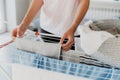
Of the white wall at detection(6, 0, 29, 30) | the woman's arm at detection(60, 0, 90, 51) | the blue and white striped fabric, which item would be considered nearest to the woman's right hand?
the blue and white striped fabric

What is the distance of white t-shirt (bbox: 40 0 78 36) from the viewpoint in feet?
3.51

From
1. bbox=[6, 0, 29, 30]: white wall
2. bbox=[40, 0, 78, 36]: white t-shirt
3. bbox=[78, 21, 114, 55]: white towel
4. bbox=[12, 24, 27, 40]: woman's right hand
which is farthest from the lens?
bbox=[6, 0, 29, 30]: white wall

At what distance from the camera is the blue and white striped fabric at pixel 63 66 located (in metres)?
0.71

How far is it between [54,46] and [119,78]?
9.8 inches

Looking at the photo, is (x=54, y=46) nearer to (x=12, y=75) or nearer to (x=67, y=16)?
(x=12, y=75)

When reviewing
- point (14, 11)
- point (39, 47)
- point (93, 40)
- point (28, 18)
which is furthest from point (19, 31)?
point (14, 11)

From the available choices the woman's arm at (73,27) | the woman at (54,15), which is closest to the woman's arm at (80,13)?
the woman's arm at (73,27)

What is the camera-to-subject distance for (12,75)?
0.86 metres

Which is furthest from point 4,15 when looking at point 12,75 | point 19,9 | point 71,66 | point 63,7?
point 71,66

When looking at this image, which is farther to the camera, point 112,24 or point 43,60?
point 112,24

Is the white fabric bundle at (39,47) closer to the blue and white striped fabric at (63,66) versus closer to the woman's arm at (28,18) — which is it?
the blue and white striped fabric at (63,66)

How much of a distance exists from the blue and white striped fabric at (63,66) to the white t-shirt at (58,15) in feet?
1.11

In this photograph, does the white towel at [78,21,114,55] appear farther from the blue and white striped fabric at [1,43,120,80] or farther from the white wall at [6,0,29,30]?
the white wall at [6,0,29,30]

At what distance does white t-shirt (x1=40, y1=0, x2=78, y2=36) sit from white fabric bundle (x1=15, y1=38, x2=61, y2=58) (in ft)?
1.10
